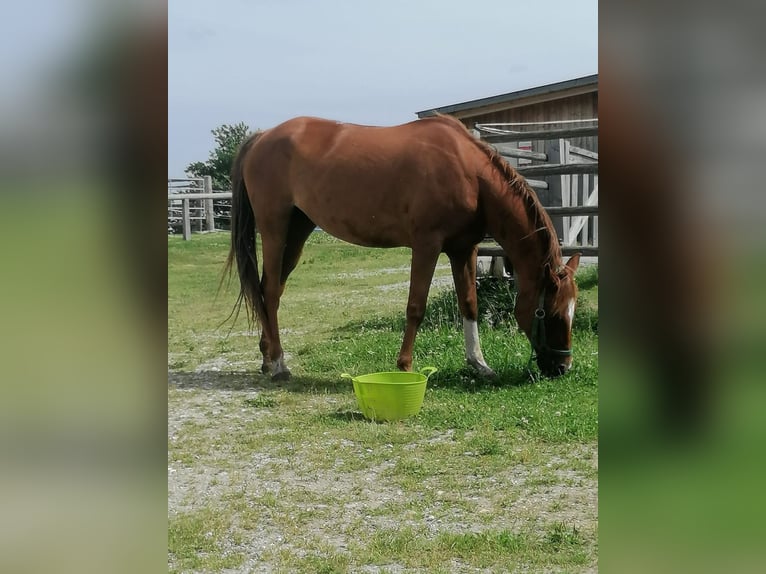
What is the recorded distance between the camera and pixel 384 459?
3.20m

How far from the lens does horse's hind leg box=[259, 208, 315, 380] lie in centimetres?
471

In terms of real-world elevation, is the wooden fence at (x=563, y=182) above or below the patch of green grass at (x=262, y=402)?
above

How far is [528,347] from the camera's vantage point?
5148 millimetres

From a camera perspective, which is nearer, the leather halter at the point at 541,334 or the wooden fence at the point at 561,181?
the leather halter at the point at 541,334

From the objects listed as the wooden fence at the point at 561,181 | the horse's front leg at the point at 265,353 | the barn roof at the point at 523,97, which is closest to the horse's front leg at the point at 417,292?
the horse's front leg at the point at 265,353

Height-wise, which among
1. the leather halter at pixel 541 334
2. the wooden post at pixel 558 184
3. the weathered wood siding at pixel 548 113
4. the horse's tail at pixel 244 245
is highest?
the weathered wood siding at pixel 548 113

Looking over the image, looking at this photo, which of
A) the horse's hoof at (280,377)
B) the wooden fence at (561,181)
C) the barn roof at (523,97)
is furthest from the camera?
the barn roof at (523,97)

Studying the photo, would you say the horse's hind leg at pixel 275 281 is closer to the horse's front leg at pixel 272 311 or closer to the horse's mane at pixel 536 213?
the horse's front leg at pixel 272 311

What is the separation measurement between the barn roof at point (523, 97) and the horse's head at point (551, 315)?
3.66 metres

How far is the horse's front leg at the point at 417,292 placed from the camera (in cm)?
438

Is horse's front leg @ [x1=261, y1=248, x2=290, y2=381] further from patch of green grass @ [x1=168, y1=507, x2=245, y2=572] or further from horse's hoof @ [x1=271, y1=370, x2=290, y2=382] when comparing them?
patch of green grass @ [x1=168, y1=507, x2=245, y2=572]
